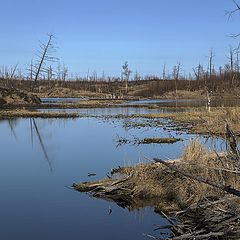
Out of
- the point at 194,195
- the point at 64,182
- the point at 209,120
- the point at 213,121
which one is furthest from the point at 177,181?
the point at 209,120

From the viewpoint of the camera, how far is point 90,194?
10.9m

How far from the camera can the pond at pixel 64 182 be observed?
847 cm

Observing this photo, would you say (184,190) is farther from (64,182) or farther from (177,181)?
(64,182)

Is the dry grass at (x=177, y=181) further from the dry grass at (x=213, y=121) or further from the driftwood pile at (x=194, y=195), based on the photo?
the dry grass at (x=213, y=121)

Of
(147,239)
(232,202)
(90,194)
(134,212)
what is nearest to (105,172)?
(90,194)

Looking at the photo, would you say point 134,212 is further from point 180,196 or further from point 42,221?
point 42,221

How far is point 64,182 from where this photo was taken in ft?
40.0

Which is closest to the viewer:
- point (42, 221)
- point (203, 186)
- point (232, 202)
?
point (232, 202)

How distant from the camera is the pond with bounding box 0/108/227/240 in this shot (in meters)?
8.47

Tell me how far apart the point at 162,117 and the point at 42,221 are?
25308 millimetres

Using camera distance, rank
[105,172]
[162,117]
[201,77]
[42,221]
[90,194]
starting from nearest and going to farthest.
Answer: [42,221], [90,194], [105,172], [162,117], [201,77]

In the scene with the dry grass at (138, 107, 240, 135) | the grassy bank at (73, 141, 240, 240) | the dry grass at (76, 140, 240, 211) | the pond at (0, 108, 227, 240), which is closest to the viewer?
the grassy bank at (73, 141, 240, 240)

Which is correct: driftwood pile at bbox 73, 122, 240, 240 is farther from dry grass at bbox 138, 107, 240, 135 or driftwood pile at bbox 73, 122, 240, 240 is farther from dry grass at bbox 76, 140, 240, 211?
dry grass at bbox 138, 107, 240, 135

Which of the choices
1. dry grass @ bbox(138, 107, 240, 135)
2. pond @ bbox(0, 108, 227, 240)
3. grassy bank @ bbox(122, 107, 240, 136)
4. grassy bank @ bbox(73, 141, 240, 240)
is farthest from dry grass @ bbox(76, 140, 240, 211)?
grassy bank @ bbox(122, 107, 240, 136)
